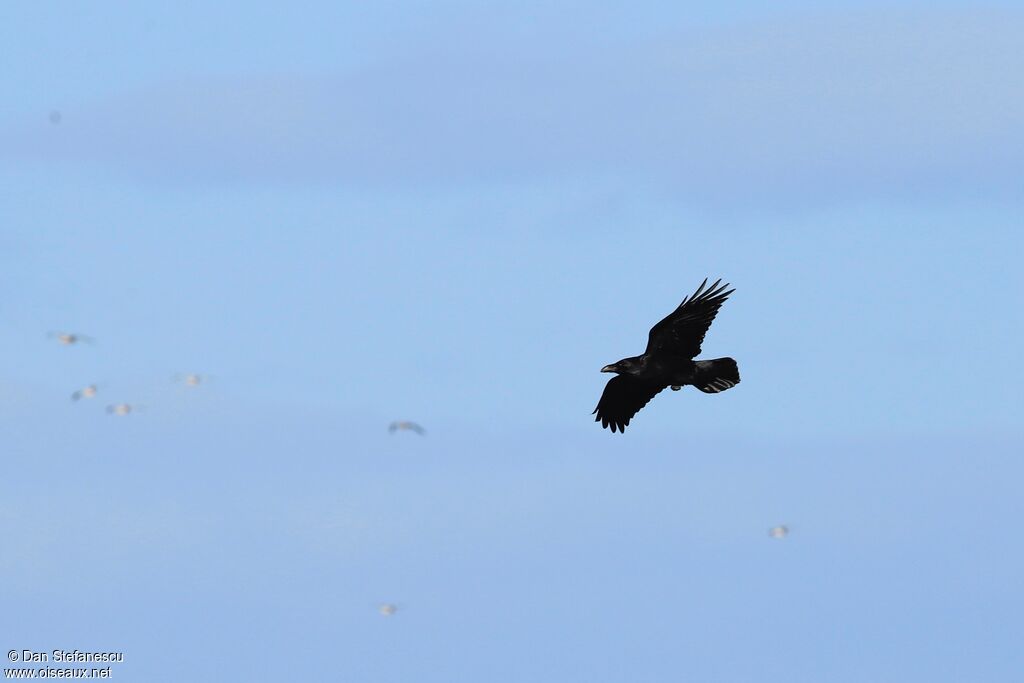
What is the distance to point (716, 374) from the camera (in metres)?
60.2

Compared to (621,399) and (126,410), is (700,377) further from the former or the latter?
(126,410)

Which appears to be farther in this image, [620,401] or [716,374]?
[620,401]

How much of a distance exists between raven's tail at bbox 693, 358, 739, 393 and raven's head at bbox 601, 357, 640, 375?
1.71 m

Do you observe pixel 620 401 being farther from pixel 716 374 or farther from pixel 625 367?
pixel 716 374

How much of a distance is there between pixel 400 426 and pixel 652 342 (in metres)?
11.8

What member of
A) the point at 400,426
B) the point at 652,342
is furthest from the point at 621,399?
the point at 400,426

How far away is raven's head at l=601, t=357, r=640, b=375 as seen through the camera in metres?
61.4

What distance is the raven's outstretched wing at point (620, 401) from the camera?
62.8 metres

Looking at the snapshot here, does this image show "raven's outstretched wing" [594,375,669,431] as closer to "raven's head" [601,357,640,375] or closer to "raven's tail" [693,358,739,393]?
"raven's head" [601,357,640,375]

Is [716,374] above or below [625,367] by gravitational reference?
below

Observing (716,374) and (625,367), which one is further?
(625,367)

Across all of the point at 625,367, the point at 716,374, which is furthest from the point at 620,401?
the point at 716,374

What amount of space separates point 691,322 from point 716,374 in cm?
126

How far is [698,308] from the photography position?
6019cm
